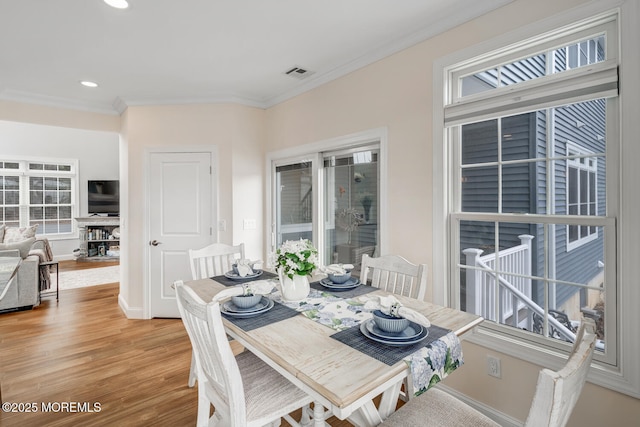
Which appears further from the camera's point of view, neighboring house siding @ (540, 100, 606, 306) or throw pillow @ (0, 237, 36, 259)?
throw pillow @ (0, 237, 36, 259)

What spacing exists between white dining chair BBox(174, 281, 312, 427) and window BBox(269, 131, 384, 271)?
1547 mm

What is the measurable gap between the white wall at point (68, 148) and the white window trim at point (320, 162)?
17.3ft

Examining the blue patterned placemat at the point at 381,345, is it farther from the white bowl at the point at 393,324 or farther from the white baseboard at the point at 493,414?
the white baseboard at the point at 493,414

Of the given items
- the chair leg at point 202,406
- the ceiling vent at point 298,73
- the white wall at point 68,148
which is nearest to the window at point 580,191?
the chair leg at point 202,406

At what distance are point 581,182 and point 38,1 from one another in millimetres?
3353

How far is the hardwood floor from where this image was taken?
6.94ft

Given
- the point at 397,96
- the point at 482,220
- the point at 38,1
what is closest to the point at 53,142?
the point at 38,1

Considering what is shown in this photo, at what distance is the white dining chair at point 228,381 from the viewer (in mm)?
1269

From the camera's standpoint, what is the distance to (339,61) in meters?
2.87

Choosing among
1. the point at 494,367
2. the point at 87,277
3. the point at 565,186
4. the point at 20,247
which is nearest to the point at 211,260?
the point at 494,367

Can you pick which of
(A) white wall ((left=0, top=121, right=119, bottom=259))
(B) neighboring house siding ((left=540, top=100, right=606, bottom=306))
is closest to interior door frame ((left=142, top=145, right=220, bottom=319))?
(B) neighboring house siding ((left=540, top=100, right=606, bottom=306))

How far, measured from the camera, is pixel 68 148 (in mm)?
7680

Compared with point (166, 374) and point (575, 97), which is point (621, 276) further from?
point (166, 374)

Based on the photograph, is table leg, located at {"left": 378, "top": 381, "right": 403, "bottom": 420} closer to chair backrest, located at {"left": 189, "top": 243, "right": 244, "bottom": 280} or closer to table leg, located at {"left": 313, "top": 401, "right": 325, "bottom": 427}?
table leg, located at {"left": 313, "top": 401, "right": 325, "bottom": 427}
